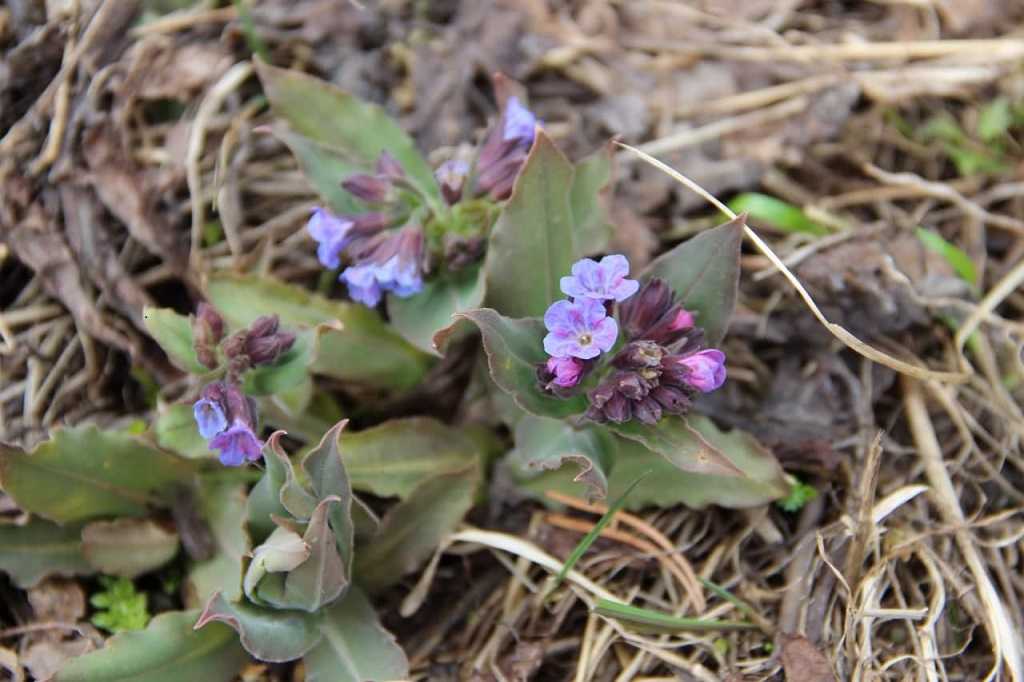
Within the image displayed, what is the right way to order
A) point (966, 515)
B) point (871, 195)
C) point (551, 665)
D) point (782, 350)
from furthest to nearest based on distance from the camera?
1. point (871, 195)
2. point (782, 350)
3. point (966, 515)
4. point (551, 665)

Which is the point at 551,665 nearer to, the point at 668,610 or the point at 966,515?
the point at 668,610

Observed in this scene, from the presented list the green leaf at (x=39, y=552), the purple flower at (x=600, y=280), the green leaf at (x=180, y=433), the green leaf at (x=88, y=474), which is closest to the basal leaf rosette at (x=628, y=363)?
the purple flower at (x=600, y=280)

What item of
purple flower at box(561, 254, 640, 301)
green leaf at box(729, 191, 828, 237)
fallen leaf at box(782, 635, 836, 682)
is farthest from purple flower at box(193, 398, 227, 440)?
green leaf at box(729, 191, 828, 237)

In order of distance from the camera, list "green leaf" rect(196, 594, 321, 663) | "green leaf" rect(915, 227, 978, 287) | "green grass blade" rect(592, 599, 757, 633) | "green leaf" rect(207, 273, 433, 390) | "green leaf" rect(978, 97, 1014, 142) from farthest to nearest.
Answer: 1. "green leaf" rect(978, 97, 1014, 142)
2. "green leaf" rect(915, 227, 978, 287)
3. "green leaf" rect(207, 273, 433, 390)
4. "green grass blade" rect(592, 599, 757, 633)
5. "green leaf" rect(196, 594, 321, 663)

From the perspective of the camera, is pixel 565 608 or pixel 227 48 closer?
pixel 565 608

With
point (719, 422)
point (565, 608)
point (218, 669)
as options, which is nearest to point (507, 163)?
point (719, 422)

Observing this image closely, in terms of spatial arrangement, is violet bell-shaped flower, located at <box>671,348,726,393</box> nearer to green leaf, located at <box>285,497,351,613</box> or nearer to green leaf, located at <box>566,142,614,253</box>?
green leaf, located at <box>566,142,614,253</box>

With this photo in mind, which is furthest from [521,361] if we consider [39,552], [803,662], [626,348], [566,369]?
[39,552]
